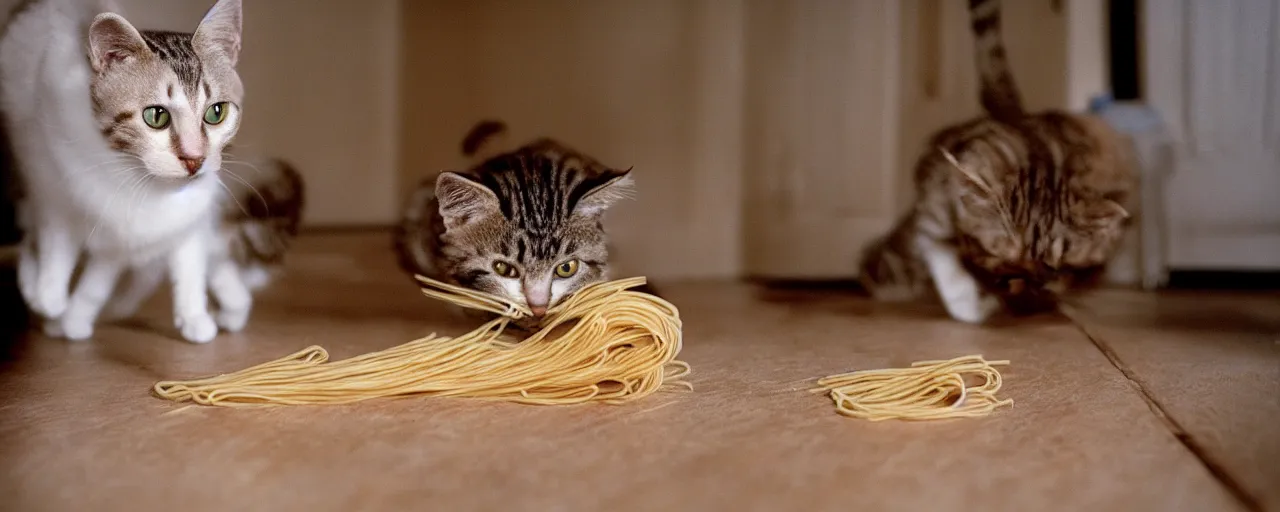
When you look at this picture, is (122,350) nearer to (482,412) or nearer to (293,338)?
(293,338)

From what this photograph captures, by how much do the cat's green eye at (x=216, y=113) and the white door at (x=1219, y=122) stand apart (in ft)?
7.22

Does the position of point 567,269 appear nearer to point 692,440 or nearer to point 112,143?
point 692,440

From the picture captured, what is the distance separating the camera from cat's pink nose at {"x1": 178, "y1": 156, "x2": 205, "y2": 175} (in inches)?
54.6

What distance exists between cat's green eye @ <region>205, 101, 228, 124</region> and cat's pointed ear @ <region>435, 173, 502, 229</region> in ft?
1.19

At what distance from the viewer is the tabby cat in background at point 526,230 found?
1.39 m

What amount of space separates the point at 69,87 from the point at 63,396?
479 mm

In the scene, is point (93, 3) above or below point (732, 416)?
above

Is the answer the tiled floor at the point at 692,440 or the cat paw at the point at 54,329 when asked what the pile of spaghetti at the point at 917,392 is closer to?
the tiled floor at the point at 692,440

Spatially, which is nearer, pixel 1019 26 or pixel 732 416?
pixel 732 416

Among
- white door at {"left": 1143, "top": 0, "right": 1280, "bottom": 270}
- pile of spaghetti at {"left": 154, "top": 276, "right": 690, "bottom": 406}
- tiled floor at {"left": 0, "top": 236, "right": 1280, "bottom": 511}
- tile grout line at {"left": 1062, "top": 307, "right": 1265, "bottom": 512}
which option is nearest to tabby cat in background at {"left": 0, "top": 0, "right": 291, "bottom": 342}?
tiled floor at {"left": 0, "top": 236, "right": 1280, "bottom": 511}

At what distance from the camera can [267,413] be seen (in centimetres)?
118

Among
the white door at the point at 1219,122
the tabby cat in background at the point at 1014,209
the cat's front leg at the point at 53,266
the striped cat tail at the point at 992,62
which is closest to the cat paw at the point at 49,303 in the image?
the cat's front leg at the point at 53,266

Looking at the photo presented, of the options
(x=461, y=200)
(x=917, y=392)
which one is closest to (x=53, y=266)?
(x=461, y=200)

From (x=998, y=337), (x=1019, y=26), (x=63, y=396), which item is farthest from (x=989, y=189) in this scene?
→ (x=63, y=396)
